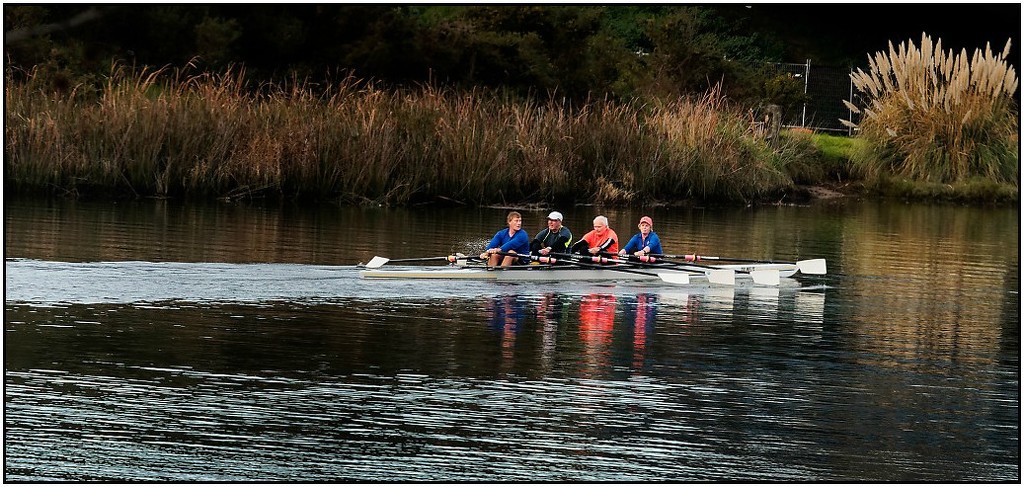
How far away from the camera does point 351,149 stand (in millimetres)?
26766

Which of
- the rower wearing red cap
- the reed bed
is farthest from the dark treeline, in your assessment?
the rower wearing red cap

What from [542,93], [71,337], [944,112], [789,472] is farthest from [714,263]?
[542,93]

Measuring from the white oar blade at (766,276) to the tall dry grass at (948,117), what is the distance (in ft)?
48.6

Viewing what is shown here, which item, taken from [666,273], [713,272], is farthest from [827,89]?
[666,273]

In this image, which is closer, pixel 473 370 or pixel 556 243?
pixel 473 370

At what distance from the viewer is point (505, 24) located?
38188 mm

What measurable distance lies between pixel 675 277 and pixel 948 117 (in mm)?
16071

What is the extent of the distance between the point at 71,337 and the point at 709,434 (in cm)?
538

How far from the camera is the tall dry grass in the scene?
31.5 metres

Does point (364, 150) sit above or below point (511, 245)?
above

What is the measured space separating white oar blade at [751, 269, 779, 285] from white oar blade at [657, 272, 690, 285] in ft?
2.84

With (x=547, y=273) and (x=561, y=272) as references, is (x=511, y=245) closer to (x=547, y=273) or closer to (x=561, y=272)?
(x=547, y=273)

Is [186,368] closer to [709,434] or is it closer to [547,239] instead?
[709,434]

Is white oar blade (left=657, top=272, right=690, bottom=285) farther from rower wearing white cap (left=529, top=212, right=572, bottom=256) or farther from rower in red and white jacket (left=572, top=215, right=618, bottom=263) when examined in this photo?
rower wearing white cap (left=529, top=212, right=572, bottom=256)
